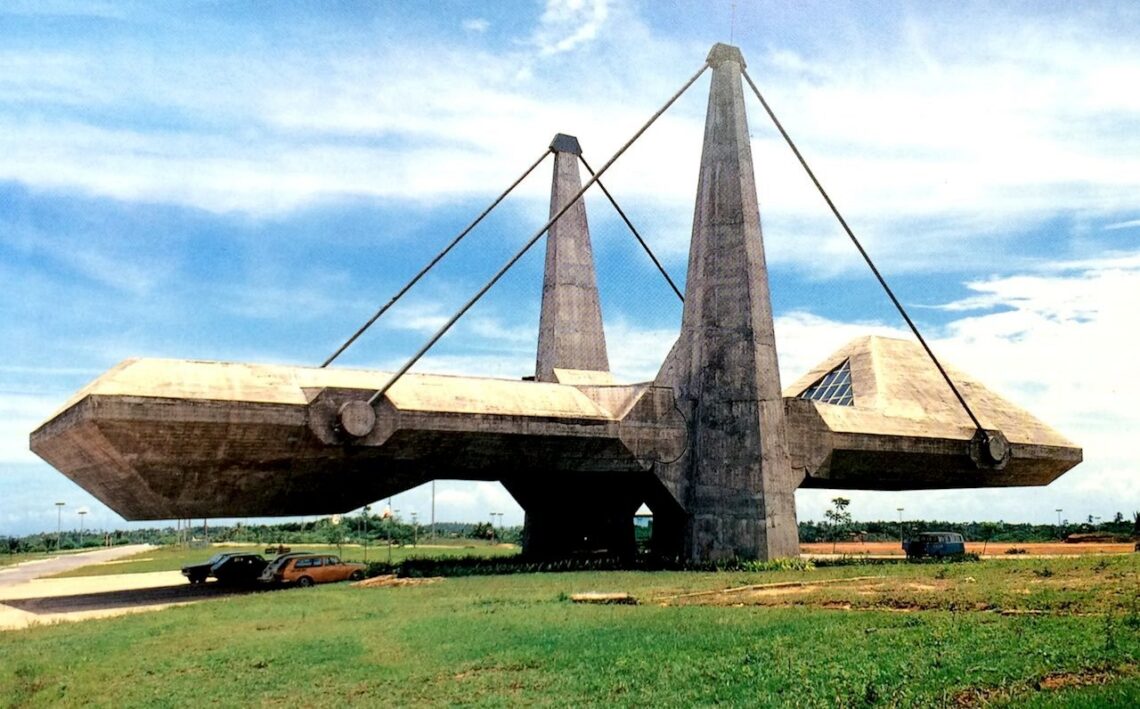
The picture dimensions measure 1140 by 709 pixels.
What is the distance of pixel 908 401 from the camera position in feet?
134

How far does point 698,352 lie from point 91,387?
20.0 meters

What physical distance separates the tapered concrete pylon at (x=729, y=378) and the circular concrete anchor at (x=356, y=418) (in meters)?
11.2

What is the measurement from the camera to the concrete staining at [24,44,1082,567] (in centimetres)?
2709

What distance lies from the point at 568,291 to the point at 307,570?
20.2m

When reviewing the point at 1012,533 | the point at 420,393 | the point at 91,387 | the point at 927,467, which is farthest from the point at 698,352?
the point at 1012,533

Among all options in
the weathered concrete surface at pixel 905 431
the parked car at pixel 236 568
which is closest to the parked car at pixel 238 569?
the parked car at pixel 236 568

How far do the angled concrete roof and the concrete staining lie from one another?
0.51 ft

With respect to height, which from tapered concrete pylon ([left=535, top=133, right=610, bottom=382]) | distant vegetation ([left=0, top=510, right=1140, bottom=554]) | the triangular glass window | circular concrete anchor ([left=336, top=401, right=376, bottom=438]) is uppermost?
tapered concrete pylon ([left=535, top=133, right=610, bottom=382])

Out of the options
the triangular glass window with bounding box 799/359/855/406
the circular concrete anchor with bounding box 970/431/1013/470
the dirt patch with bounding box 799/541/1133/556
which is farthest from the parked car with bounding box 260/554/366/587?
the circular concrete anchor with bounding box 970/431/1013/470

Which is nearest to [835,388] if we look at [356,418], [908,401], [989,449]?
[908,401]

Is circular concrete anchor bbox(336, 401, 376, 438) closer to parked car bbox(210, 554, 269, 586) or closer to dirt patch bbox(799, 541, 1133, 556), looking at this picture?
parked car bbox(210, 554, 269, 586)

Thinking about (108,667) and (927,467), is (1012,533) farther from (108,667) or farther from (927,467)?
(108,667)

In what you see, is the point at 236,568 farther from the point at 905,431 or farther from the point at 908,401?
the point at 908,401

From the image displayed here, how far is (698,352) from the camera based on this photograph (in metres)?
34.3
